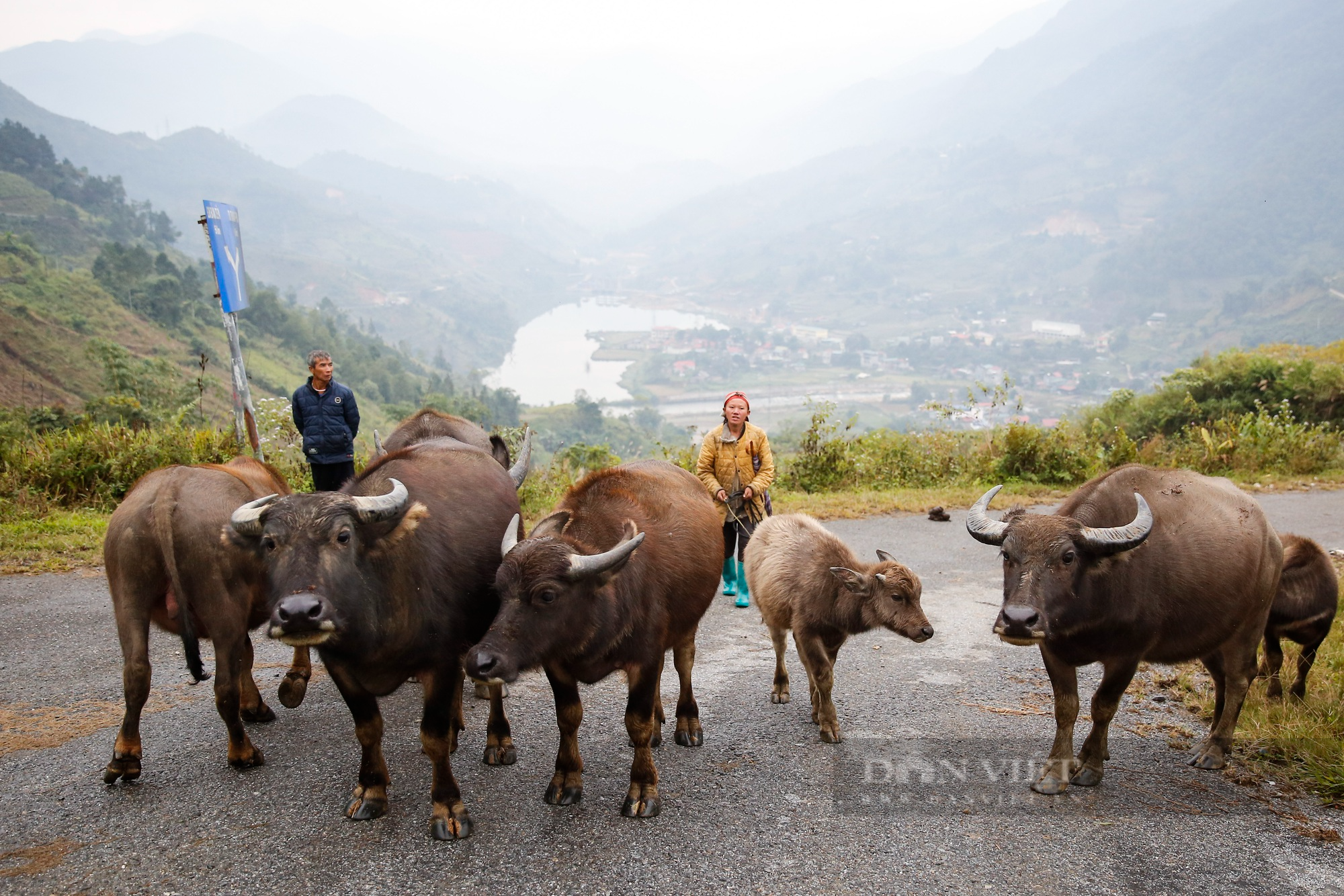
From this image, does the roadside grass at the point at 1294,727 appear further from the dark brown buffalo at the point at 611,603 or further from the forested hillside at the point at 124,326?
the forested hillside at the point at 124,326

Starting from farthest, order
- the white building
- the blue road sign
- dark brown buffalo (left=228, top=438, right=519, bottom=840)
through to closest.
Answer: the white building
the blue road sign
dark brown buffalo (left=228, top=438, right=519, bottom=840)

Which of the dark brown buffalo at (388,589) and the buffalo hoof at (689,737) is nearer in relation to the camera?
the dark brown buffalo at (388,589)

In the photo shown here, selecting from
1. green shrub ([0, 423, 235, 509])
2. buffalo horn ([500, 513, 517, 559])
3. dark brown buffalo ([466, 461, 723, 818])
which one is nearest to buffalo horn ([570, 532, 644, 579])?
dark brown buffalo ([466, 461, 723, 818])

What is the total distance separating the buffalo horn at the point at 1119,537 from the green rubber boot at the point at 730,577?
4308mm

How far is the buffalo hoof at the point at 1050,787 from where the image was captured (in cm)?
439

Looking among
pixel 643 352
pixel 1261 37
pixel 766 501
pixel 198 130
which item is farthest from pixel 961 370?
pixel 198 130

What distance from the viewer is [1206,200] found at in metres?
107

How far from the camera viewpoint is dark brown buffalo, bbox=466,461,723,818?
383cm

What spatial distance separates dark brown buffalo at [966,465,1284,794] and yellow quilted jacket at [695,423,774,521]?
256 cm

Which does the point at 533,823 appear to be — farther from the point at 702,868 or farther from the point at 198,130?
the point at 198,130

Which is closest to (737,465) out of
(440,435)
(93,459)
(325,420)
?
(440,435)

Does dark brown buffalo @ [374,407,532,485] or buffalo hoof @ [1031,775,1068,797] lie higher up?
dark brown buffalo @ [374,407,532,485]

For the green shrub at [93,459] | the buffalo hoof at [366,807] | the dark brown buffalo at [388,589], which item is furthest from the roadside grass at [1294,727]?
the green shrub at [93,459]

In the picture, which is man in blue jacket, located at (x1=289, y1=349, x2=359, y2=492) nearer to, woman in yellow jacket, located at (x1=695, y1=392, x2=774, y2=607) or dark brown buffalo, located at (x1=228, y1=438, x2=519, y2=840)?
dark brown buffalo, located at (x1=228, y1=438, x2=519, y2=840)
